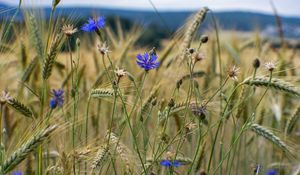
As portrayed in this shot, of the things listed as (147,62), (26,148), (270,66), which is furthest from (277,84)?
(26,148)

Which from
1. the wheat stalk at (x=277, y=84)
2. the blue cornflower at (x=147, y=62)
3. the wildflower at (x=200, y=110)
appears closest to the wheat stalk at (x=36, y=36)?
the blue cornflower at (x=147, y=62)

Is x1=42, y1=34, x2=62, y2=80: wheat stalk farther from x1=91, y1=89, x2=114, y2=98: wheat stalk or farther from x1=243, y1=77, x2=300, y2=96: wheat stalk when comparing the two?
x1=243, y1=77, x2=300, y2=96: wheat stalk

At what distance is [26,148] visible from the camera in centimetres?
168

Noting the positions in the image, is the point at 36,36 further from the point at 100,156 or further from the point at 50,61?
the point at 100,156

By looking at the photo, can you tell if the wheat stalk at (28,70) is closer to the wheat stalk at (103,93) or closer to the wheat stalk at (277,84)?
the wheat stalk at (103,93)

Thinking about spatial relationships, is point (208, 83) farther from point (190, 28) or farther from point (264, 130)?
point (264, 130)

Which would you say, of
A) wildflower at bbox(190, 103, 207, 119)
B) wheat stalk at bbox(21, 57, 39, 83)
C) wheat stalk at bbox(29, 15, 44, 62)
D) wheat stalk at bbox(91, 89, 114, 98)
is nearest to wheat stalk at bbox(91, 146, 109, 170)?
wheat stalk at bbox(91, 89, 114, 98)

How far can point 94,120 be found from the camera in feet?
10.8

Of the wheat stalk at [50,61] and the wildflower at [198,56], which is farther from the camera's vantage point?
the wheat stalk at [50,61]

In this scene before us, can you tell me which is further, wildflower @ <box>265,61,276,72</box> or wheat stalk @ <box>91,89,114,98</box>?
wheat stalk @ <box>91,89,114,98</box>

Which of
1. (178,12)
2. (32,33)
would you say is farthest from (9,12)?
(178,12)

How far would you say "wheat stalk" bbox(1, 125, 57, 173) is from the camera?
5.35 feet

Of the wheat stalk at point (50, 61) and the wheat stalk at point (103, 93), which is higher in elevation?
the wheat stalk at point (50, 61)

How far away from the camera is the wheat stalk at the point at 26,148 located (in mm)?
1631
